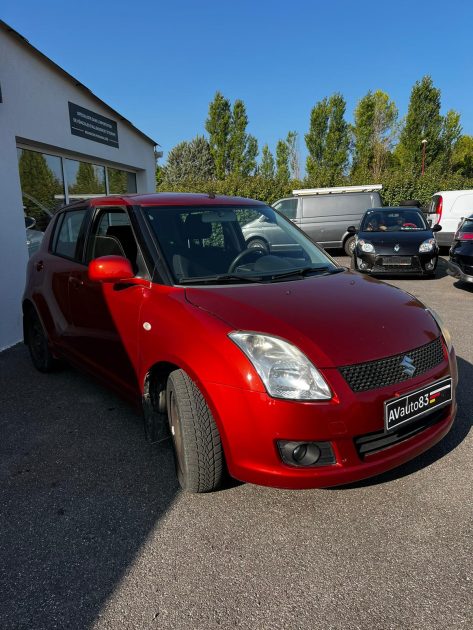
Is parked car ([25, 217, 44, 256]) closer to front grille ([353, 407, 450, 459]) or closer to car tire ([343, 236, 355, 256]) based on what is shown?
front grille ([353, 407, 450, 459])

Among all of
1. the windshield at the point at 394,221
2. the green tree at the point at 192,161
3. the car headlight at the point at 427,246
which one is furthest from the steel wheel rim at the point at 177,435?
the green tree at the point at 192,161

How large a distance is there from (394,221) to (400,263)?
159 centimetres

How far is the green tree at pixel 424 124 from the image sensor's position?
1523 inches

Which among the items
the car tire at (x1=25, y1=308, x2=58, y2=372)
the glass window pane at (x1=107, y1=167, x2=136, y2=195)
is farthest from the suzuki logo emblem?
the glass window pane at (x1=107, y1=167, x2=136, y2=195)

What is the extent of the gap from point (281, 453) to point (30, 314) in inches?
139

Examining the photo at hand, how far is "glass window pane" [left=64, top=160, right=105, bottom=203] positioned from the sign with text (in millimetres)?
516

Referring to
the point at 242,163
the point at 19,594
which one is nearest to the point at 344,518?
the point at 19,594

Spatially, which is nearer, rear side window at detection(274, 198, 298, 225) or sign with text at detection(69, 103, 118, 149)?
sign with text at detection(69, 103, 118, 149)

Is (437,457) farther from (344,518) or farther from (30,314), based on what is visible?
(30,314)

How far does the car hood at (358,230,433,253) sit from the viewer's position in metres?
9.66

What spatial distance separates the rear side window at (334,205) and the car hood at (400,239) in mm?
4639

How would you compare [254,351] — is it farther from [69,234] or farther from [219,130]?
[219,130]

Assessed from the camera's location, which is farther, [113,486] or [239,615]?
[113,486]

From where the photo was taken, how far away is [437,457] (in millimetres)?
2844
